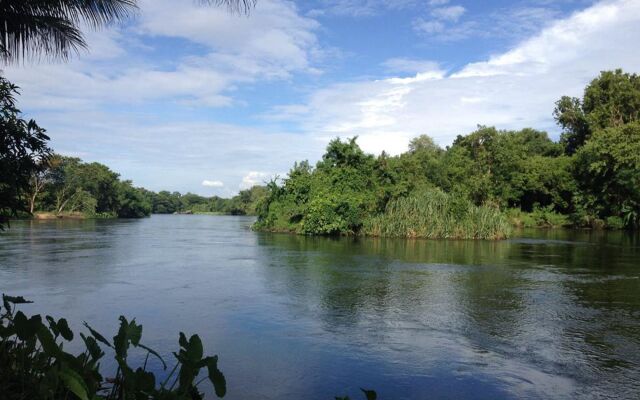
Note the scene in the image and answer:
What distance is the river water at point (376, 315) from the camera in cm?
689

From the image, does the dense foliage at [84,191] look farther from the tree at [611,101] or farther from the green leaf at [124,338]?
the green leaf at [124,338]

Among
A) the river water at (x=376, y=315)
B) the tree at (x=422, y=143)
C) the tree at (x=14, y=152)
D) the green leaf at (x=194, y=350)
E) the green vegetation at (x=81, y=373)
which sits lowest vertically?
the river water at (x=376, y=315)

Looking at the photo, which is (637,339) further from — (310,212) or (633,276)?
(310,212)

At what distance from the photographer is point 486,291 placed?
13.1 meters

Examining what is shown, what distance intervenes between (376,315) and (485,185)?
3563cm

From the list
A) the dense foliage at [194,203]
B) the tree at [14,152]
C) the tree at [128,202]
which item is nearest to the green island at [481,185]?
the tree at [128,202]

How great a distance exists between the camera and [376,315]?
1042 centimetres

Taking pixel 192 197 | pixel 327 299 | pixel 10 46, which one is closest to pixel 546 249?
pixel 327 299

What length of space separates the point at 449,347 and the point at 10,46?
7.54 meters

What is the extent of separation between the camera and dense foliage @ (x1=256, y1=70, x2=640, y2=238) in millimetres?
31297

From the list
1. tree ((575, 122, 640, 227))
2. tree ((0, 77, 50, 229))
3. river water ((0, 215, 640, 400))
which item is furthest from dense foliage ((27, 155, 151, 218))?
tree ((0, 77, 50, 229))

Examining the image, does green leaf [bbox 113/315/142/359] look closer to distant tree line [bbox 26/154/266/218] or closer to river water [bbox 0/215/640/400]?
river water [bbox 0/215/640/400]

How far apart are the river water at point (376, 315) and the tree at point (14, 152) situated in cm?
313

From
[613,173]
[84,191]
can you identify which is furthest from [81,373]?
[84,191]
